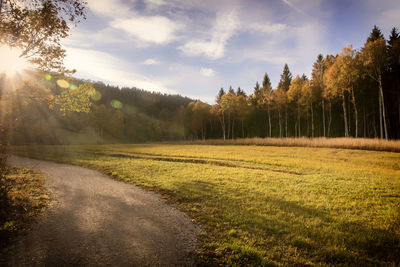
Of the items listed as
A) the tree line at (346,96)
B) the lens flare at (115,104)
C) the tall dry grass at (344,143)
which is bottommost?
the tall dry grass at (344,143)

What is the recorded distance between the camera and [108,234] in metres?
4.78

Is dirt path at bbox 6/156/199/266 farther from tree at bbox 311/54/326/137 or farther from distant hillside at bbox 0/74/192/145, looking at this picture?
tree at bbox 311/54/326/137

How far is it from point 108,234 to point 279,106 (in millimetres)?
48128

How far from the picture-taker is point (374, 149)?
20.7 metres

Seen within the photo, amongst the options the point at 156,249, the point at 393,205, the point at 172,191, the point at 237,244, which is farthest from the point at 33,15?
→ the point at 393,205

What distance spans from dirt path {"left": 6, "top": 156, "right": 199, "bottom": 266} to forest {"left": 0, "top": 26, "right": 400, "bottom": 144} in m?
3.99

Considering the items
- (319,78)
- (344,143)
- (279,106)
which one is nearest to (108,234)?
(344,143)

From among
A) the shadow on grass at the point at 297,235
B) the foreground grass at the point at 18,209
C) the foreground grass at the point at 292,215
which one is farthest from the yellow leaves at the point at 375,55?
the foreground grass at the point at 18,209

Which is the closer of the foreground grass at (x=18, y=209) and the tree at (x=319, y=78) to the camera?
the foreground grass at (x=18, y=209)

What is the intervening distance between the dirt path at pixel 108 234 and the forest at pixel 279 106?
157 inches

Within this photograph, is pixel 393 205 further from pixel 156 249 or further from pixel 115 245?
pixel 115 245

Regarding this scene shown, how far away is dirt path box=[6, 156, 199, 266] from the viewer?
3.82 metres

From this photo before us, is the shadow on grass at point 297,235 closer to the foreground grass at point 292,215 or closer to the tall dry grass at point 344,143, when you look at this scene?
the foreground grass at point 292,215

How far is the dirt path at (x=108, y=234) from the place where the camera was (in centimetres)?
382
